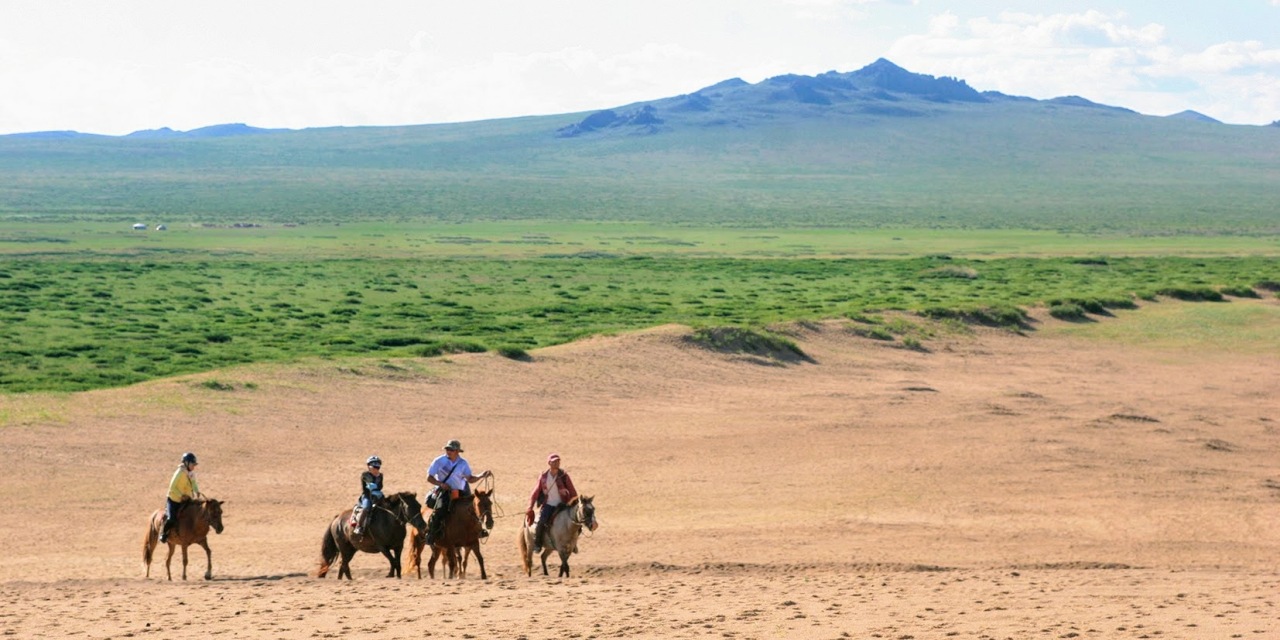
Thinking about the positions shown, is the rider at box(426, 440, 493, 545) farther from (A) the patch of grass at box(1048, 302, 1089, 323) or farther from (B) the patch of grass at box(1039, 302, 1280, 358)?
(A) the patch of grass at box(1048, 302, 1089, 323)

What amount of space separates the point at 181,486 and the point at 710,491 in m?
8.60

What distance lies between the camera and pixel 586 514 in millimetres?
16641

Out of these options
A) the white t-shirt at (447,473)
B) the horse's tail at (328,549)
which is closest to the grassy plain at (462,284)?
the horse's tail at (328,549)

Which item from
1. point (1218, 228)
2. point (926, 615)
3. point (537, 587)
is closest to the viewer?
point (926, 615)

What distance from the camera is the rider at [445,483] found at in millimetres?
16781

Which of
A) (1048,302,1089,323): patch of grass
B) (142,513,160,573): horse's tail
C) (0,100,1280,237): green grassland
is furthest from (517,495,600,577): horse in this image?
(0,100,1280,237): green grassland

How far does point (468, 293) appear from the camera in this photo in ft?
185

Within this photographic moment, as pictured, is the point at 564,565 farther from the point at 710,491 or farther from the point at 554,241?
the point at 554,241

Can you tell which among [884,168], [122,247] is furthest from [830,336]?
[884,168]

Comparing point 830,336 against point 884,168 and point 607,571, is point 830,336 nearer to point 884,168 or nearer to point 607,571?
point 607,571

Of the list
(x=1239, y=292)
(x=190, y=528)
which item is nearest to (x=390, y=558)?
(x=190, y=528)

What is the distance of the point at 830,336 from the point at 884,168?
156 m

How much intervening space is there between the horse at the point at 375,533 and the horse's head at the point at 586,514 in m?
1.86

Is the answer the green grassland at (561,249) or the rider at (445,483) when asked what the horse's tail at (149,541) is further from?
the green grassland at (561,249)
